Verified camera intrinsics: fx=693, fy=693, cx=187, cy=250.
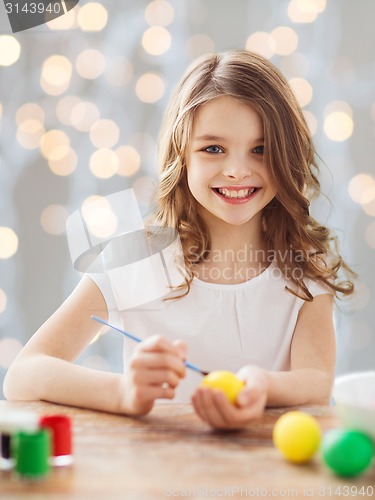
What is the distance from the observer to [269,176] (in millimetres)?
1348

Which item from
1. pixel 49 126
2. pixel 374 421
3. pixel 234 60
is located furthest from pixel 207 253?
pixel 49 126

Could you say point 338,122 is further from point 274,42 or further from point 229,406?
point 229,406

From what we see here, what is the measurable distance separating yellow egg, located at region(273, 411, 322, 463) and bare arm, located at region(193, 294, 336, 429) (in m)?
0.10

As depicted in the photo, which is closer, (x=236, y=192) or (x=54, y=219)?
(x=236, y=192)

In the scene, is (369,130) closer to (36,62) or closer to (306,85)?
(306,85)

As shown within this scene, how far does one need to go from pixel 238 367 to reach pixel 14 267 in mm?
1313

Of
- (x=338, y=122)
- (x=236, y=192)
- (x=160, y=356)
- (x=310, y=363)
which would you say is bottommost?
(x=310, y=363)

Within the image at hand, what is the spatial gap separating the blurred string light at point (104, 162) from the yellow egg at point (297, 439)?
178cm

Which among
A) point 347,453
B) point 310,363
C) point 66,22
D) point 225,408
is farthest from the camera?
point 66,22

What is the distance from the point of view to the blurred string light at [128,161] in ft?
8.07

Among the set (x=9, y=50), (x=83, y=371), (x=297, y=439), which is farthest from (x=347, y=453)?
(x=9, y=50)

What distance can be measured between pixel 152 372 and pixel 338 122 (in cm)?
175

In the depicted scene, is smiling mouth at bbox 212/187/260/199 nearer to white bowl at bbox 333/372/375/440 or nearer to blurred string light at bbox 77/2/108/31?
white bowl at bbox 333/372/375/440

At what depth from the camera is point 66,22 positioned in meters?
2.40
